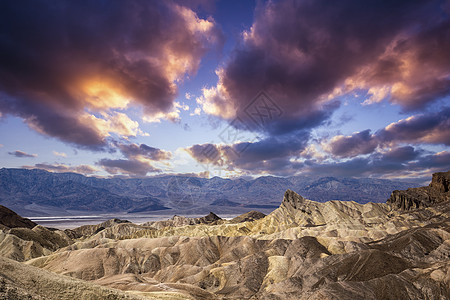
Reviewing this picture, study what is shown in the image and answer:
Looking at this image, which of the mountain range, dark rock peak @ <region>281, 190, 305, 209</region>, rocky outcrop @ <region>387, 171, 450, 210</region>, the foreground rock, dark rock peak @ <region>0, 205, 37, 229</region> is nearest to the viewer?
the foreground rock

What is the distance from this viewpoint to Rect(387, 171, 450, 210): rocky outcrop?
131m

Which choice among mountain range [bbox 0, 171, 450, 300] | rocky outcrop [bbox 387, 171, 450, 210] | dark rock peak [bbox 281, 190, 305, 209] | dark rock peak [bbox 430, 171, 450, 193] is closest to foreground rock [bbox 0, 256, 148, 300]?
mountain range [bbox 0, 171, 450, 300]

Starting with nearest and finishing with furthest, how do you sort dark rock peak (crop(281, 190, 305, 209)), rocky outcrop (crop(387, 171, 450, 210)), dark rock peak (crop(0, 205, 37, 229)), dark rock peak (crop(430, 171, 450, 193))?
1. dark rock peak (crop(430, 171, 450, 193))
2. rocky outcrop (crop(387, 171, 450, 210))
3. dark rock peak (crop(281, 190, 305, 209))
4. dark rock peak (crop(0, 205, 37, 229))

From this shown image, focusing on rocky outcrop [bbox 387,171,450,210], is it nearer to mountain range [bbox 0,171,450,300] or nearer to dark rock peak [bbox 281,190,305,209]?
mountain range [bbox 0,171,450,300]

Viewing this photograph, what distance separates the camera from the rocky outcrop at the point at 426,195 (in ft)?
429

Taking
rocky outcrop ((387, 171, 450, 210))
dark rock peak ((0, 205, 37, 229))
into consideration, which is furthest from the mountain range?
dark rock peak ((0, 205, 37, 229))

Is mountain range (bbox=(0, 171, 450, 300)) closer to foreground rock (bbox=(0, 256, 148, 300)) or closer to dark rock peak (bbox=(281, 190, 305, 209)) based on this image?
foreground rock (bbox=(0, 256, 148, 300))

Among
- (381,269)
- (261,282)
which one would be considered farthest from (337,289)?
(261,282)

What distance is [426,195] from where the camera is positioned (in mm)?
137750

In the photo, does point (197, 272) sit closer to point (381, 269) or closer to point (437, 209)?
point (381, 269)

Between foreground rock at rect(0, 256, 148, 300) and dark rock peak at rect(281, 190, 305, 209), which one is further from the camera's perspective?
dark rock peak at rect(281, 190, 305, 209)

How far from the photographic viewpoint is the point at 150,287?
4834cm

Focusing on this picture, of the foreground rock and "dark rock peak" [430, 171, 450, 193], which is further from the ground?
"dark rock peak" [430, 171, 450, 193]

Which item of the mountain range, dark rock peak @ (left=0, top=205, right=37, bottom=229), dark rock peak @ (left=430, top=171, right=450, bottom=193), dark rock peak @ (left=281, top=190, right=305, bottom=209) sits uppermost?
dark rock peak @ (left=430, top=171, right=450, bottom=193)
